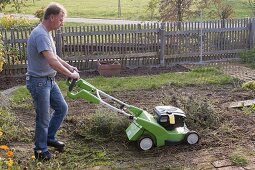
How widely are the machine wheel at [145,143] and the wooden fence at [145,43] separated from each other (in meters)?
6.12

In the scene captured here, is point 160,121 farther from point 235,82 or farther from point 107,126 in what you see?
point 235,82

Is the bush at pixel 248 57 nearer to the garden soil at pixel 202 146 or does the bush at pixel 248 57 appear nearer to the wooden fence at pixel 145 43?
the wooden fence at pixel 145 43

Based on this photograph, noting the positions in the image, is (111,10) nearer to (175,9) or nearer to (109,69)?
(175,9)

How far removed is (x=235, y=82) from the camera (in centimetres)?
951

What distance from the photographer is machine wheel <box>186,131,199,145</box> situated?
559 centimetres

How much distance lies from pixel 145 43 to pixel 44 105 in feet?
23.2

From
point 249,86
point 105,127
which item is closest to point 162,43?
point 249,86

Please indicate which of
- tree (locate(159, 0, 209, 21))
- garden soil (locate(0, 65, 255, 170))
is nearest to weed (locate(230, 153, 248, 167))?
garden soil (locate(0, 65, 255, 170))

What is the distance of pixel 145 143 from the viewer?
552 cm

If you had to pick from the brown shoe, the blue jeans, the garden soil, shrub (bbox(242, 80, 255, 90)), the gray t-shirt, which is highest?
the gray t-shirt

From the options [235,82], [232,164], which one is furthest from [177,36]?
[232,164]

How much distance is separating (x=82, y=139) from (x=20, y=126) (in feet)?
3.61

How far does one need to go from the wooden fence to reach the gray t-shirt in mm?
5856

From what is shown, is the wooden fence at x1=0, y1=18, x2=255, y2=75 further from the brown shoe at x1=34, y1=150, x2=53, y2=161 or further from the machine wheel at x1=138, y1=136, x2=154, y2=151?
the machine wheel at x1=138, y1=136, x2=154, y2=151
